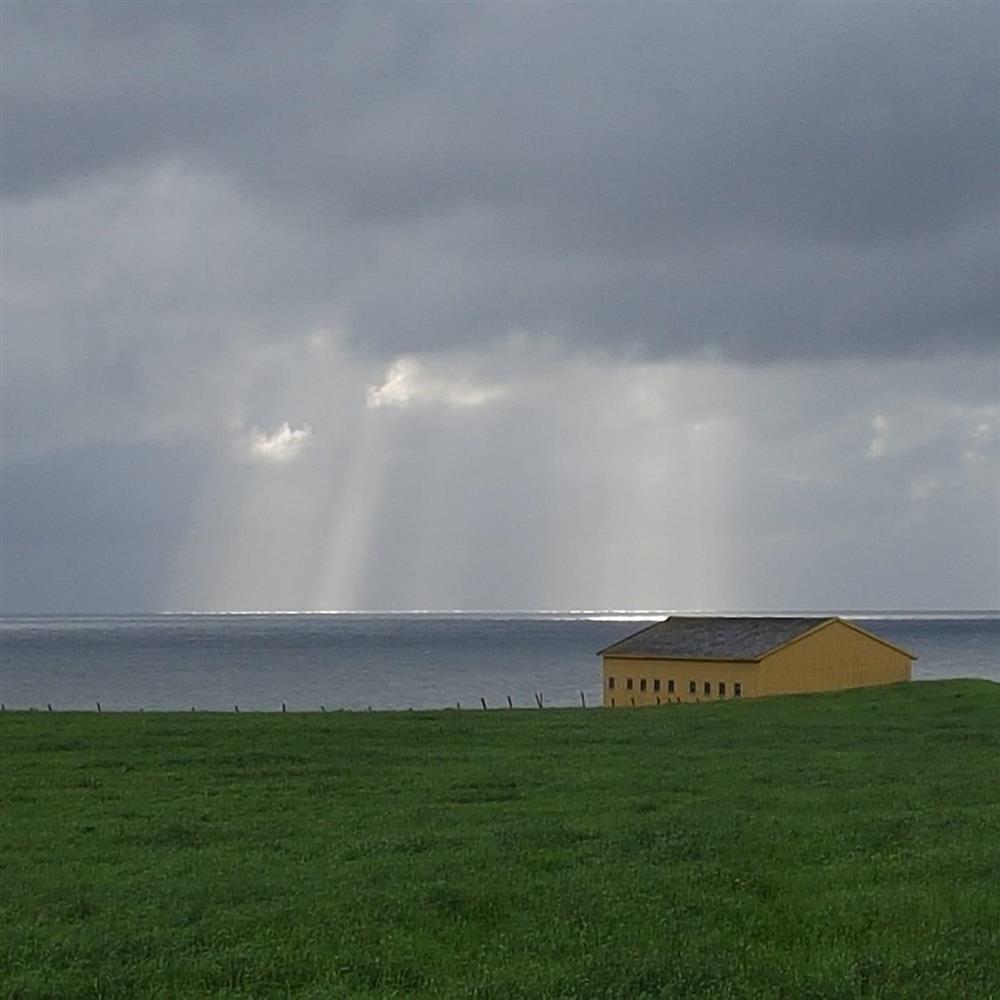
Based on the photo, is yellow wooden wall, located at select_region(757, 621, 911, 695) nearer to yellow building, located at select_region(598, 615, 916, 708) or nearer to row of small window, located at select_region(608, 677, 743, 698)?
yellow building, located at select_region(598, 615, 916, 708)

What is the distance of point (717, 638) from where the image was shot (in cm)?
6175

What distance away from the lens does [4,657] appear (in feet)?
647

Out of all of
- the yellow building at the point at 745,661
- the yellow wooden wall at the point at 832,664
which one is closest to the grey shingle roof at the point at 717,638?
the yellow building at the point at 745,661

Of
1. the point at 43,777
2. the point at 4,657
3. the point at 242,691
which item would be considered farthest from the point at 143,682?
the point at 43,777

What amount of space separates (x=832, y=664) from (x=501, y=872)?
1817 inches

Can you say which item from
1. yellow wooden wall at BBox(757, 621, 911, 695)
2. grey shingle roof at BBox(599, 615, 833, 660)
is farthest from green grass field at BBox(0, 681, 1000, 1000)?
grey shingle roof at BBox(599, 615, 833, 660)

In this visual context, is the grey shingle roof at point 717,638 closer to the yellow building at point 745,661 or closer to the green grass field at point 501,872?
the yellow building at point 745,661

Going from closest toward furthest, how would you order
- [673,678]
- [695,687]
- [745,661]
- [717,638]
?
[745,661] < [695,687] < [673,678] < [717,638]

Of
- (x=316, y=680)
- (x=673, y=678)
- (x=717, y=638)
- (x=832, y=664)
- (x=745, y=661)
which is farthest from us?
(x=316, y=680)

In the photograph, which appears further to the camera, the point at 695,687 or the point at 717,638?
the point at 717,638

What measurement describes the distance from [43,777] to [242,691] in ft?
313

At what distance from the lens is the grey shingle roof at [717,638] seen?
193 feet

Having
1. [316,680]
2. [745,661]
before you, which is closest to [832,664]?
[745,661]

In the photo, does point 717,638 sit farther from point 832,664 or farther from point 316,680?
point 316,680
